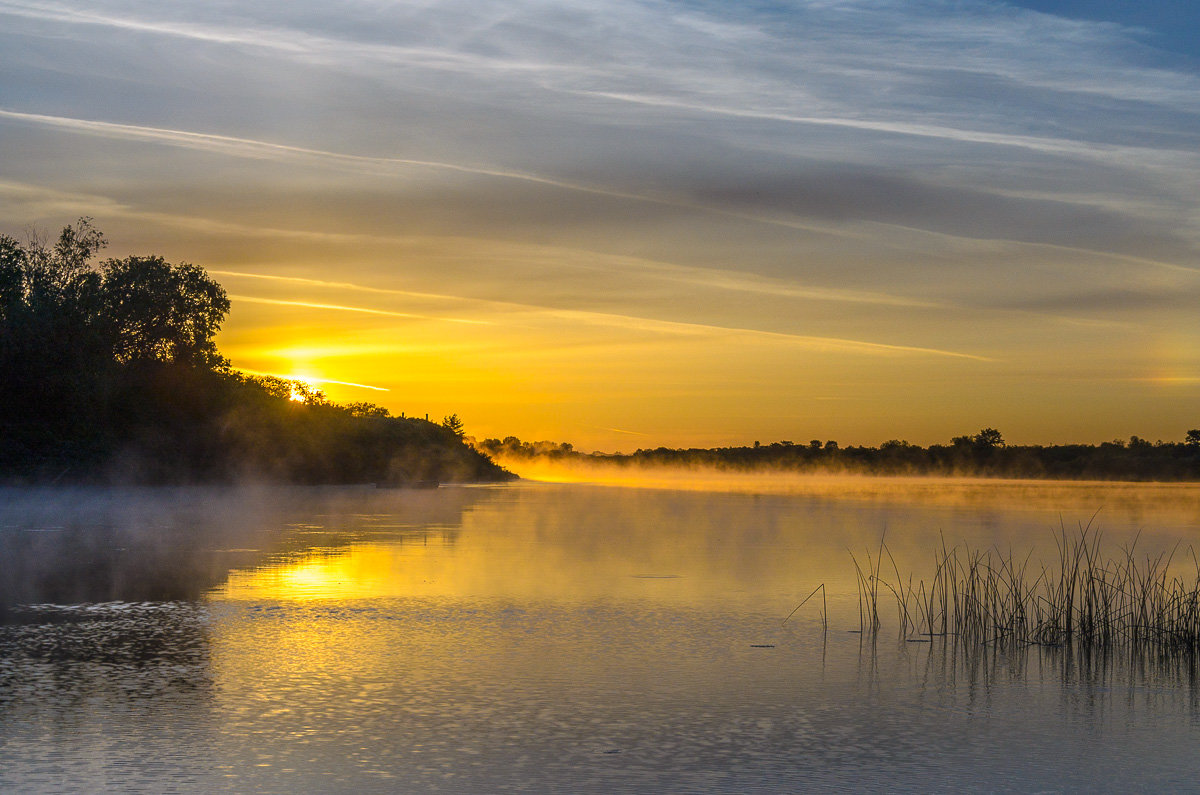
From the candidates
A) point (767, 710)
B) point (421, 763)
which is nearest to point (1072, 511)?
point (767, 710)

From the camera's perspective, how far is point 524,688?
14164 mm

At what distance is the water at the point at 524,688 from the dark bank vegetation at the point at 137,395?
36626mm

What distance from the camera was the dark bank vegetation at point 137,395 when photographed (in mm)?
63062

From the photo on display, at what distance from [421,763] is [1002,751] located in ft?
19.3

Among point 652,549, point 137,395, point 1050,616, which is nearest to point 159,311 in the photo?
point 137,395

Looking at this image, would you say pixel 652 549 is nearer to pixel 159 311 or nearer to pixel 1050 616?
pixel 1050 616

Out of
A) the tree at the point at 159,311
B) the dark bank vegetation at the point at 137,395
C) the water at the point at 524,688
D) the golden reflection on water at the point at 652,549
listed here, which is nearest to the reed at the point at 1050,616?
the water at the point at 524,688

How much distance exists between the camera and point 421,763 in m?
10.7

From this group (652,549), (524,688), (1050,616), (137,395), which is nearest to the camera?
(524,688)

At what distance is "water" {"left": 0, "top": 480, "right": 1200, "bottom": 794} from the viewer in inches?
416

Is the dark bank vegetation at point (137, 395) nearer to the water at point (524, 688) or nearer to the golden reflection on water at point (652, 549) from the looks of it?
the golden reflection on water at point (652, 549)

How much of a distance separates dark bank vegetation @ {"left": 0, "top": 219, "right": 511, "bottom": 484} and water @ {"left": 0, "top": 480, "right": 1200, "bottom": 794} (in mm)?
36626

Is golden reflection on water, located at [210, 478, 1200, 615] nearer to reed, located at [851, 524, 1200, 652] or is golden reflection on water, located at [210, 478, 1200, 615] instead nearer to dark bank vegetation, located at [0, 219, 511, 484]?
reed, located at [851, 524, 1200, 652]

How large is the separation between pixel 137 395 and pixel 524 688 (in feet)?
242
